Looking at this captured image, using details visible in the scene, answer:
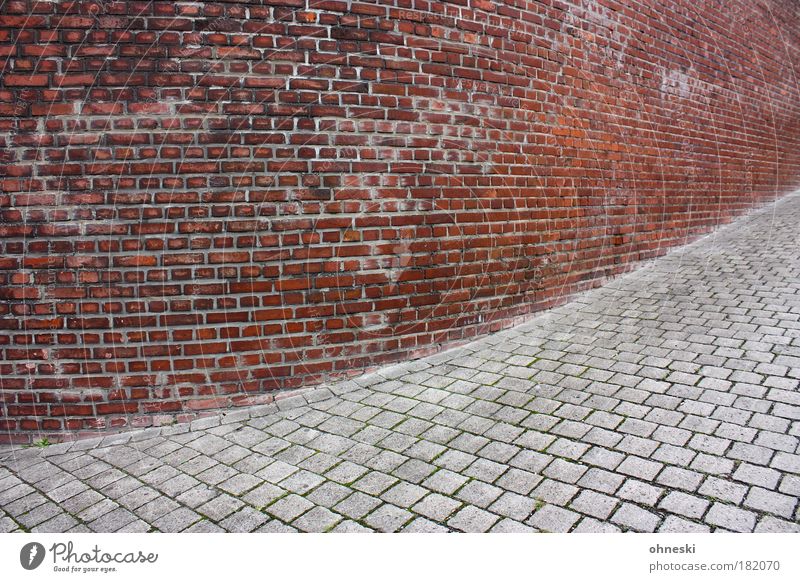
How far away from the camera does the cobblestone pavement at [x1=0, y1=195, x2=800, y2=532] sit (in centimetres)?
230

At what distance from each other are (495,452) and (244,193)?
218cm

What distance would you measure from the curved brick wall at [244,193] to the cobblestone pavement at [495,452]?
392 mm

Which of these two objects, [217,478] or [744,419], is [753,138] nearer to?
[744,419]

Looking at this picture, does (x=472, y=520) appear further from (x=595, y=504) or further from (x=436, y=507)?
(x=595, y=504)

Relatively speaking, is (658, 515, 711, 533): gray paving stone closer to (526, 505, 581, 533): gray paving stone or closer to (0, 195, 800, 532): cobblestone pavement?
(0, 195, 800, 532): cobblestone pavement

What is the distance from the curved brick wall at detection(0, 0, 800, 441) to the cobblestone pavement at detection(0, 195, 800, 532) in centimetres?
39

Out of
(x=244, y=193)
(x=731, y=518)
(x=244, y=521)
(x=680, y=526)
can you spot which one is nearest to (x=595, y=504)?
(x=680, y=526)

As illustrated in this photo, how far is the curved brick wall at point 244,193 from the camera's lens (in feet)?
10.5

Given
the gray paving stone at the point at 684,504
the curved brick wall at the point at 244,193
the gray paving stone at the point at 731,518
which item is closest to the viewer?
the gray paving stone at the point at 731,518

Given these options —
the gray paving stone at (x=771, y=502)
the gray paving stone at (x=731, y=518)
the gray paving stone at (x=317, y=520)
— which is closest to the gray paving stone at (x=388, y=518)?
the gray paving stone at (x=317, y=520)

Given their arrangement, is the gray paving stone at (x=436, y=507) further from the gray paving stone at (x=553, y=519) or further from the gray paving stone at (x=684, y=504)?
the gray paving stone at (x=684, y=504)

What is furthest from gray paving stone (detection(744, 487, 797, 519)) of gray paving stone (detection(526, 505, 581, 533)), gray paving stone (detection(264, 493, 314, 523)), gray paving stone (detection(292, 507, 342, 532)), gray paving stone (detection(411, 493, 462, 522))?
gray paving stone (detection(264, 493, 314, 523))

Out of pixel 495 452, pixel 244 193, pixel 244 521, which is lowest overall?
pixel 244 521

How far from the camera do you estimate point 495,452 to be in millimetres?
2754
